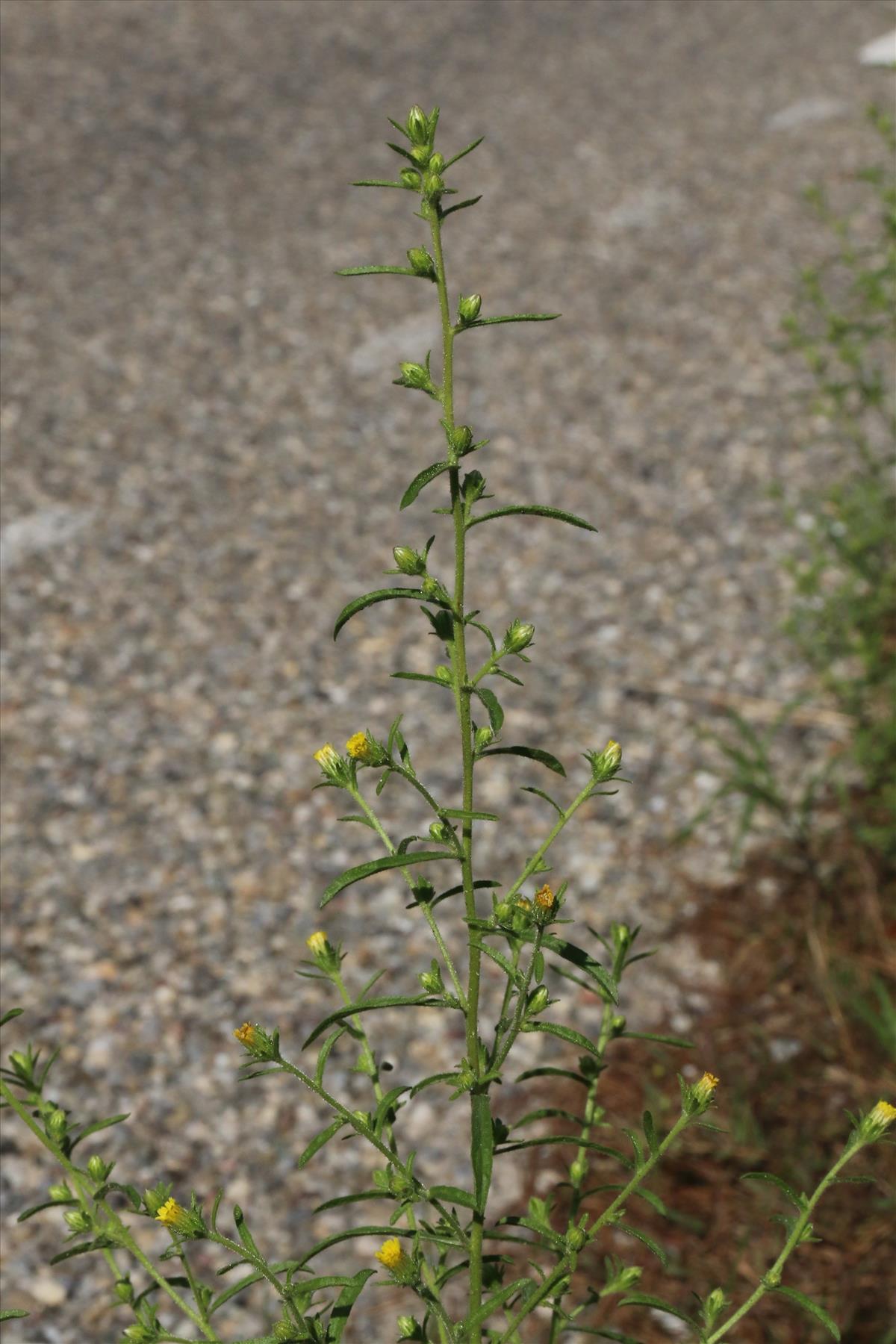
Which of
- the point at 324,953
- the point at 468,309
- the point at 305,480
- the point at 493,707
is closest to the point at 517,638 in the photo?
the point at 493,707

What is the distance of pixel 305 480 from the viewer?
429 cm

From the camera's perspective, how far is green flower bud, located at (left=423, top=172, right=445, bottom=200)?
1081 mm

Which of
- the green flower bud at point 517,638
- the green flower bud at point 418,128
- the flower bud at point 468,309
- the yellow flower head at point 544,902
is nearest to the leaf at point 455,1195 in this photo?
the yellow flower head at point 544,902

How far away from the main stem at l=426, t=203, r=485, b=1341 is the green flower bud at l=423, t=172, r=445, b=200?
0.04 ft

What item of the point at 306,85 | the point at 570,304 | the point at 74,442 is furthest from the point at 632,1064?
the point at 306,85

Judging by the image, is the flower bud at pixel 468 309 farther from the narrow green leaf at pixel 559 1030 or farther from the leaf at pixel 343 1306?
the leaf at pixel 343 1306

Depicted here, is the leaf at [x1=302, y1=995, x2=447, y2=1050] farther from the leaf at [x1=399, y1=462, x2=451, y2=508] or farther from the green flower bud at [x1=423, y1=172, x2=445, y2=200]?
the green flower bud at [x1=423, y1=172, x2=445, y2=200]

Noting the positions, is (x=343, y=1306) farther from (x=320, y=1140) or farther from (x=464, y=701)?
(x=464, y=701)

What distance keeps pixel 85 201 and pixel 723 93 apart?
3570mm

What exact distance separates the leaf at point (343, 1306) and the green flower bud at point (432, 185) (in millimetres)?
937

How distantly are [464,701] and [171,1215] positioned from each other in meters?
0.50

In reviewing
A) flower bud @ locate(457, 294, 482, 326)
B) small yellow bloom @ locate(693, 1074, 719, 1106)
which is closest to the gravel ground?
small yellow bloom @ locate(693, 1074, 719, 1106)

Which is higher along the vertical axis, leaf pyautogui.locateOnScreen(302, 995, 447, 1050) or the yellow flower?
leaf pyautogui.locateOnScreen(302, 995, 447, 1050)

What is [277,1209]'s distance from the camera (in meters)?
2.35
